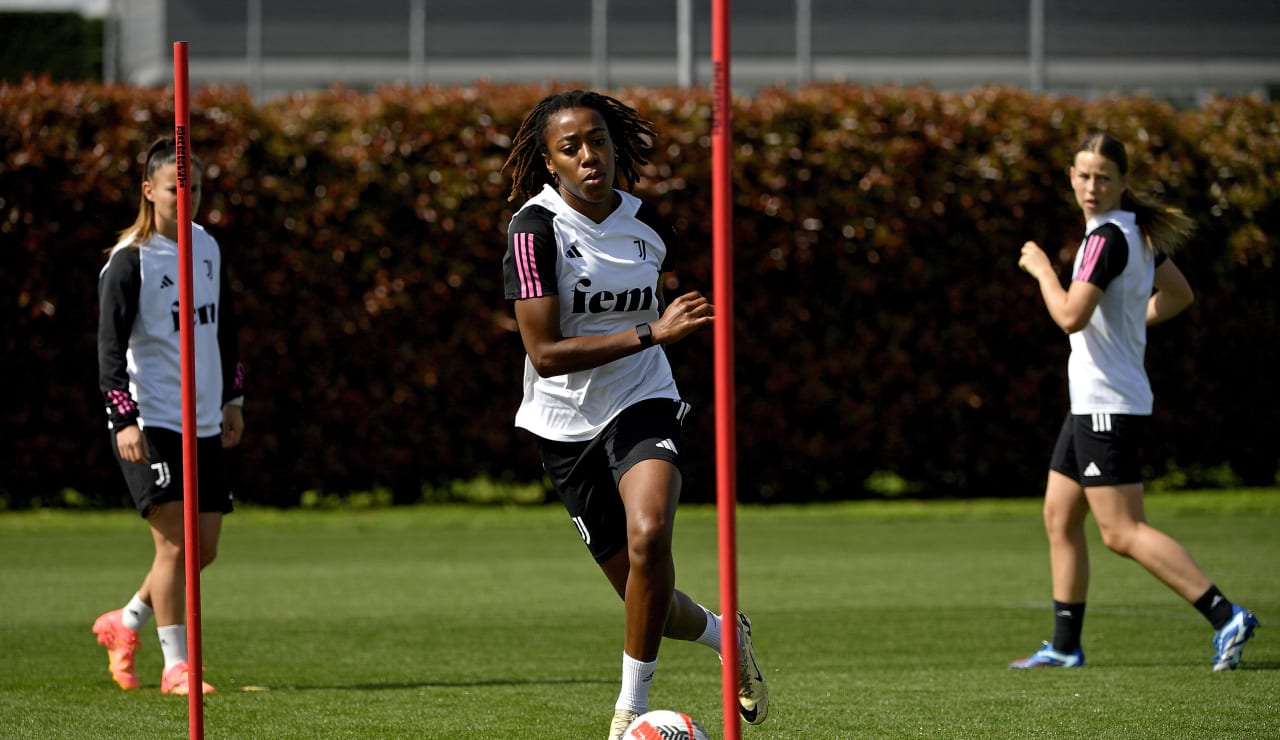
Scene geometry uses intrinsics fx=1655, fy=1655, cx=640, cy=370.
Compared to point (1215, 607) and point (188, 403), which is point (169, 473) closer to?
point (188, 403)

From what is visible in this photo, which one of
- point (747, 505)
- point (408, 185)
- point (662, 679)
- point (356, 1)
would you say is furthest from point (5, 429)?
point (356, 1)

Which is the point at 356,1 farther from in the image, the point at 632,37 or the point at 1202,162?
the point at 1202,162

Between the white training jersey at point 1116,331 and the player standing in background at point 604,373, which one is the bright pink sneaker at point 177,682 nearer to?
the player standing in background at point 604,373

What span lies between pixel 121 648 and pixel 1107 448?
4510mm

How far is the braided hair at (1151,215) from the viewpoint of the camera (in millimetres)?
7605

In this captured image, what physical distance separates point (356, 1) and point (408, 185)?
1563 cm

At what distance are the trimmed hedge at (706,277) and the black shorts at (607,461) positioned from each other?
9604 mm

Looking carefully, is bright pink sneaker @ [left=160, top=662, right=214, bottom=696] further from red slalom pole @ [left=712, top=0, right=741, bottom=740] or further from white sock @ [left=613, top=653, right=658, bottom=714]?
red slalom pole @ [left=712, top=0, right=741, bottom=740]

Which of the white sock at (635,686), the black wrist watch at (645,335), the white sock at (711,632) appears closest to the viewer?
the black wrist watch at (645,335)

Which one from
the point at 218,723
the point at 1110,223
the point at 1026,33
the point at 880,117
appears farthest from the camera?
the point at 1026,33

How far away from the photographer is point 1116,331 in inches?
299

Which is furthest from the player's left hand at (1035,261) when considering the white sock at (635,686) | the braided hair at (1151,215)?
the white sock at (635,686)

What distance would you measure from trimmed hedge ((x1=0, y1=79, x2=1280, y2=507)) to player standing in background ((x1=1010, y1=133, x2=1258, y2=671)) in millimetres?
8169

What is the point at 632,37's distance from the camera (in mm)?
29344
